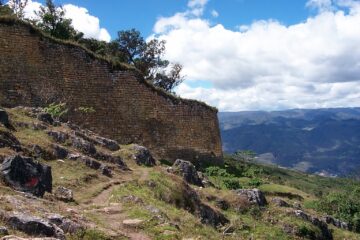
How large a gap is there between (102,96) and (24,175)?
1738 cm

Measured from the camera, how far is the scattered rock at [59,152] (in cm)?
1597

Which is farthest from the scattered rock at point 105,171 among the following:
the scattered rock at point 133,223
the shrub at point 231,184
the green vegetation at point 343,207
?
the green vegetation at point 343,207

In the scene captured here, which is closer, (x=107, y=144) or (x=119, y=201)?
(x=119, y=201)

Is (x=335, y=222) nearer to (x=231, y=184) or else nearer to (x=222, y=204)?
(x=231, y=184)

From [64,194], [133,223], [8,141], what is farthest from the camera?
[8,141]

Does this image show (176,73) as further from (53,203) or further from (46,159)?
(53,203)

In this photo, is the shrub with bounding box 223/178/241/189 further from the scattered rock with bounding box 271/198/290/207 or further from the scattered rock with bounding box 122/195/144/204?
the scattered rock with bounding box 122/195/144/204

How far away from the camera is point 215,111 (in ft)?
118

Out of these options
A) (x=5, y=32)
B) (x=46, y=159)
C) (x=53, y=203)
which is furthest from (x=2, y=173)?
(x=5, y=32)

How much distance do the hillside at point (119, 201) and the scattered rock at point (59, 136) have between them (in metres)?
0.04

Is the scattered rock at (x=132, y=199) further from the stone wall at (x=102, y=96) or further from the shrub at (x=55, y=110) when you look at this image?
the stone wall at (x=102, y=96)

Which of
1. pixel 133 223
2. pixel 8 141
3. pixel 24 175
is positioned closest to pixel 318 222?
pixel 133 223

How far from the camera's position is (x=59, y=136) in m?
18.0

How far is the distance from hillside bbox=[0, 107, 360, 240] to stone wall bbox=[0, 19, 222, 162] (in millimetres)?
5449
